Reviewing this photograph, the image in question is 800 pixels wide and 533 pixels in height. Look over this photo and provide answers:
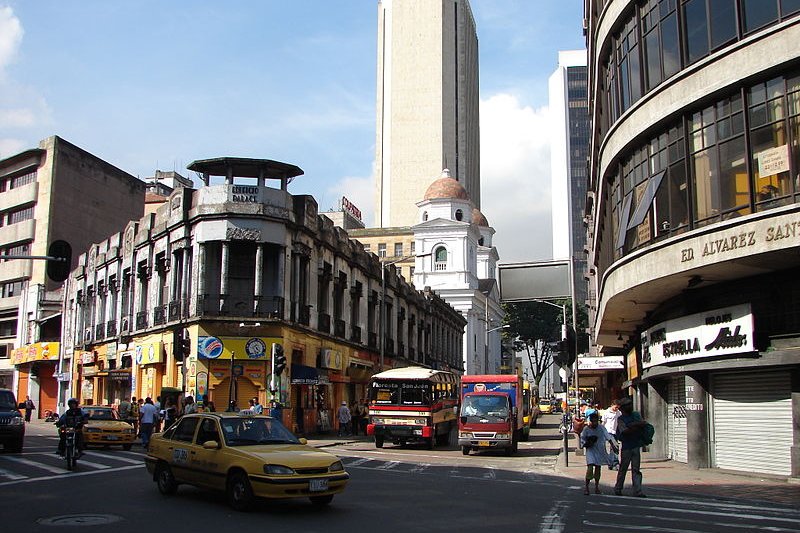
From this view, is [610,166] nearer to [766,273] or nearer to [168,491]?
[766,273]

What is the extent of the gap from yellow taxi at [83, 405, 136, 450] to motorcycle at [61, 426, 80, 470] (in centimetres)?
733

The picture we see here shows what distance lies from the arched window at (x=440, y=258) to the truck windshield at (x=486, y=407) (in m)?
66.3

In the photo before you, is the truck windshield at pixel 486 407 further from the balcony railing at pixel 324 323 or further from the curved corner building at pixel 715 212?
the balcony railing at pixel 324 323

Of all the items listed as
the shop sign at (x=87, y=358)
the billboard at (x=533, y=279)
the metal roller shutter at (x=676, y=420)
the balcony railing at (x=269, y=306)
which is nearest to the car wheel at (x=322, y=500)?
the metal roller shutter at (x=676, y=420)

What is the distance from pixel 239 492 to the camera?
12266 millimetres

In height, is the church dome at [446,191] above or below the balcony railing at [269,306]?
above

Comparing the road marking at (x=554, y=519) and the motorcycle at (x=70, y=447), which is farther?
the motorcycle at (x=70, y=447)

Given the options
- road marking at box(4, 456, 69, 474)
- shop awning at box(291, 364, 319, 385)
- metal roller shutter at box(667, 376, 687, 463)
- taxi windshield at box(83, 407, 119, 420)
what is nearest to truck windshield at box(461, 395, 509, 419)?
metal roller shutter at box(667, 376, 687, 463)

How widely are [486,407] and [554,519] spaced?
16029 mm

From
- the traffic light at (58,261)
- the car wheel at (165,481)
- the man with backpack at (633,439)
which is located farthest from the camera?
the traffic light at (58,261)

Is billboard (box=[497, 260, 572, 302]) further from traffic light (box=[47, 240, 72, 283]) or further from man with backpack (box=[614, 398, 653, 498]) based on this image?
traffic light (box=[47, 240, 72, 283])

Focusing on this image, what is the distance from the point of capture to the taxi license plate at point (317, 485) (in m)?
12.0

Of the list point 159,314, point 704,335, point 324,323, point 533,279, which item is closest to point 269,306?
point 324,323

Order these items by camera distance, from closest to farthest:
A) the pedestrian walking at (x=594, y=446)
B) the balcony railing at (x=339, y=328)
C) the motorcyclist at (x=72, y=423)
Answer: the pedestrian walking at (x=594, y=446)
the motorcyclist at (x=72, y=423)
the balcony railing at (x=339, y=328)
